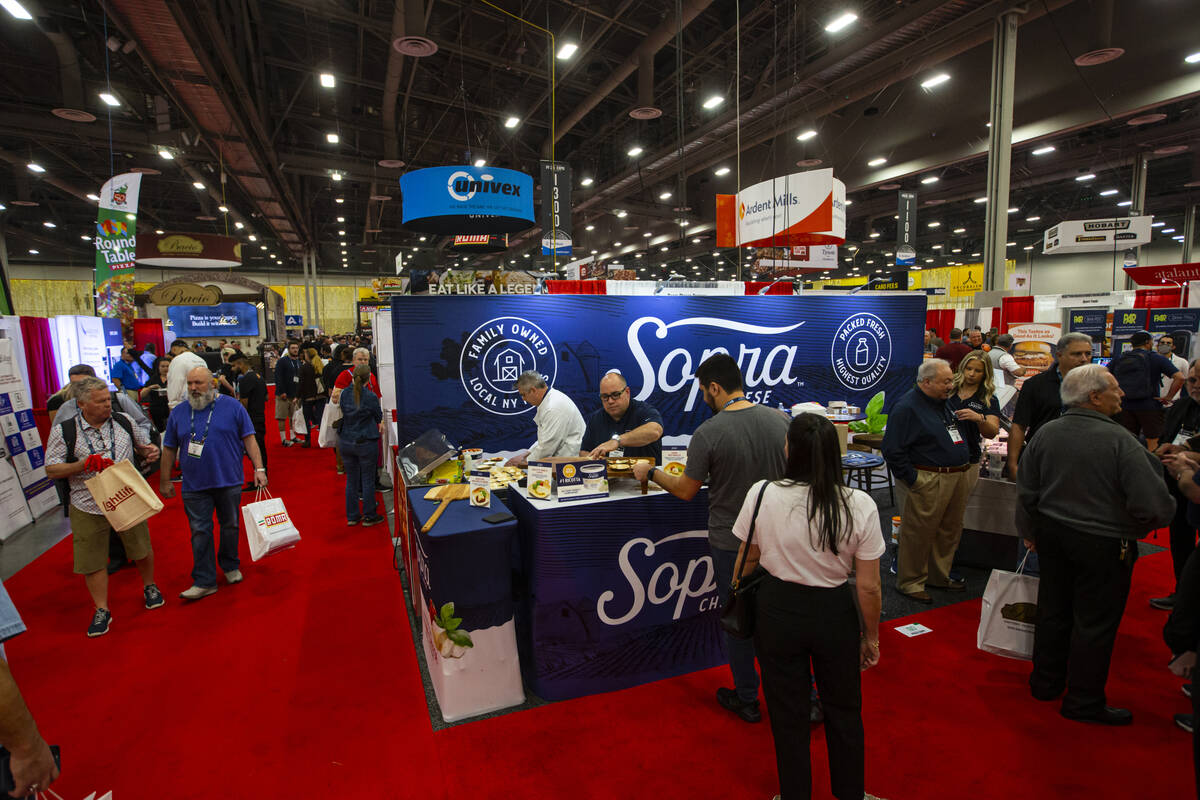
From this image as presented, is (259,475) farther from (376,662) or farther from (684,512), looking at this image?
(684,512)

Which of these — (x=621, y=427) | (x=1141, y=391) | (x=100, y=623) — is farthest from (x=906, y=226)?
(x=100, y=623)

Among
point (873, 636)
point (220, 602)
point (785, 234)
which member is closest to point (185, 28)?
point (220, 602)

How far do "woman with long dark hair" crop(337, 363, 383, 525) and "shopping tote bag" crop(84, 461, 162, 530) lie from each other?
5.95 feet

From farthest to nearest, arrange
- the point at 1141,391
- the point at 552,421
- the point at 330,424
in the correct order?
the point at 1141,391, the point at 330,424, the point at 552,421

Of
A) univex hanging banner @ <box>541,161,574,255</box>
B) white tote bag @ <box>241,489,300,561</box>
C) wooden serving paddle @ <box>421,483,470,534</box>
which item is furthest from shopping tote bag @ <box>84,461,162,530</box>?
univex hanging banner @ <box>541,161,574,255</box>

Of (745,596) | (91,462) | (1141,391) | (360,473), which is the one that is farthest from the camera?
(1141,391)

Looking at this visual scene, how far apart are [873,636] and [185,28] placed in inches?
329

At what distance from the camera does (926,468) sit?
365cm

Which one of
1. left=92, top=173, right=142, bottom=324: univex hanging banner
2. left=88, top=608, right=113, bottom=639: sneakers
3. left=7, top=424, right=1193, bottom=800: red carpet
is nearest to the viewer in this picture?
left=7, top=424, right=1193, bottom=800: red carpet

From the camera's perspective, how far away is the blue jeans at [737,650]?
8.20ft

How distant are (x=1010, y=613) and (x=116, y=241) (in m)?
10.0

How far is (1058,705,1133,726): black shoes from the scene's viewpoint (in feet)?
8.48

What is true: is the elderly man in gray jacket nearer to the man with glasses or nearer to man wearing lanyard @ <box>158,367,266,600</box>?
the man with glasses

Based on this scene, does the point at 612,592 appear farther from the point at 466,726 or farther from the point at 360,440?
the point at 360,440
